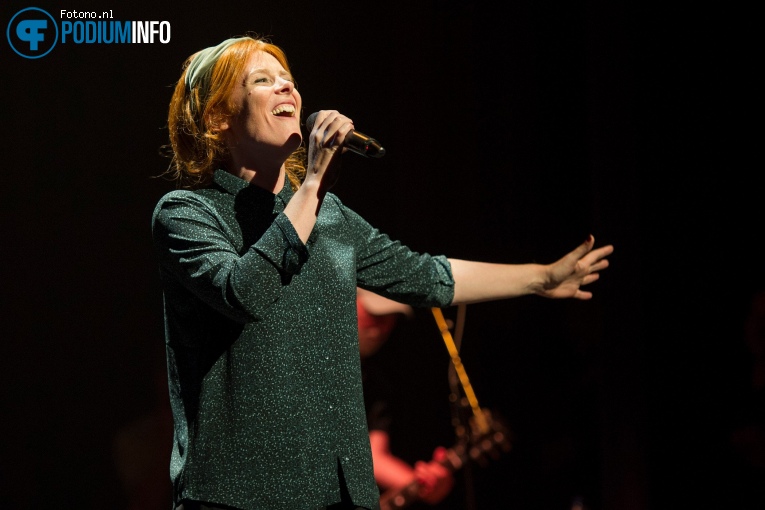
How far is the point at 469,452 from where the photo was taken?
2775mm

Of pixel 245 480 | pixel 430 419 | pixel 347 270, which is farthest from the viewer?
pixel 430 419

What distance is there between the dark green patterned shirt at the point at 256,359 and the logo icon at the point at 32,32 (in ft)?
4.01

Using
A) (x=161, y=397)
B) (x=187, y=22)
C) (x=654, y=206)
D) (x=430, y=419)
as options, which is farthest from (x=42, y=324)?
(x=654, y=206)

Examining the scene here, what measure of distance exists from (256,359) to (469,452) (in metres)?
1.59

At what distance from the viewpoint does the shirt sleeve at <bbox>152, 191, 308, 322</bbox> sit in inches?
49.5

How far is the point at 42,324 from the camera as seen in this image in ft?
7.80

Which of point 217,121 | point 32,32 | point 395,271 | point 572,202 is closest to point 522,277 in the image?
point 395,271

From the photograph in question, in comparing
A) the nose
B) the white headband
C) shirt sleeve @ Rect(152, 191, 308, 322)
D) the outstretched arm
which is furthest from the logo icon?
the outstretched arm

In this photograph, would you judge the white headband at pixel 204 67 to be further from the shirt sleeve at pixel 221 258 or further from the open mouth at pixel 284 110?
the shirt sleeve at pixel 221 258

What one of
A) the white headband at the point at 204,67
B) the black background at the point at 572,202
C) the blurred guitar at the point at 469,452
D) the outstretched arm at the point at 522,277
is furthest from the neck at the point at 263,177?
the blurred guitar at the point at 469,452

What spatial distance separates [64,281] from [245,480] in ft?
4.26

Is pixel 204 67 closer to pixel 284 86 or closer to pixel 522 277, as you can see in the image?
pixel 284 86

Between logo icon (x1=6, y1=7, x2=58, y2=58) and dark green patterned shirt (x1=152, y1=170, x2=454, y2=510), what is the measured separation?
1223 mm

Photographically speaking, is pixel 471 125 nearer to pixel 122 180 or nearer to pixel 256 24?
pixel 256 24
